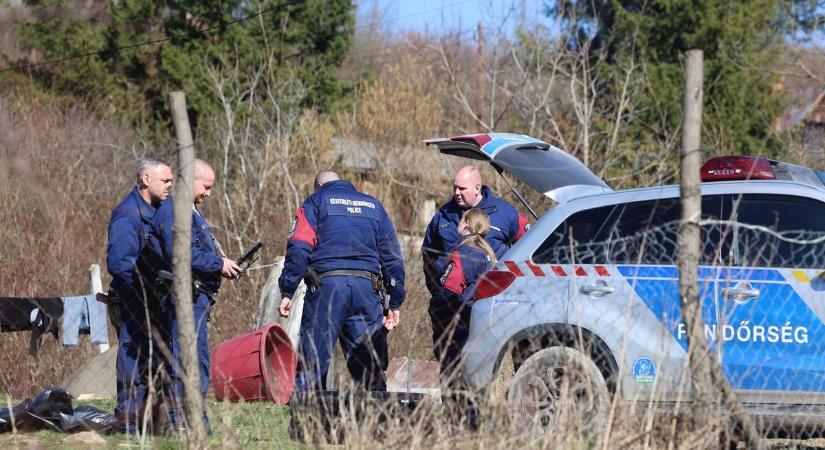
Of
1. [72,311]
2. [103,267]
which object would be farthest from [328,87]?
[72,311]

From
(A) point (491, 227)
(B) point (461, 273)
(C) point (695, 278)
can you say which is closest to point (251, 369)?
(B) point (461, 273)

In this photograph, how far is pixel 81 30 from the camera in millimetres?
30172

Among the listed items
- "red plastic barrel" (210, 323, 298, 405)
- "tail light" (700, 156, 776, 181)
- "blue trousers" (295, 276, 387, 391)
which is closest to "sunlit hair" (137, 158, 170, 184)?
"blue trousers" (295, 276, 387, 391)

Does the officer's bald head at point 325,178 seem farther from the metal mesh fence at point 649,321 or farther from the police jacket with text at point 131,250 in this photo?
the metal mesh fence at point 649,321

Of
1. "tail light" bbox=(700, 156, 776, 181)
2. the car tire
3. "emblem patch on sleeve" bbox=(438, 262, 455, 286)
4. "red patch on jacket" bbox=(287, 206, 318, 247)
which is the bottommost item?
the car tire

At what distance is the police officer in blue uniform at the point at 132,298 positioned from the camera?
264 inches

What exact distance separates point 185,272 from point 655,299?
2.59m

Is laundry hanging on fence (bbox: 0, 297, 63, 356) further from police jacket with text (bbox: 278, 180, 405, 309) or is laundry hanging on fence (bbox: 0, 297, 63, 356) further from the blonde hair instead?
the blonde hair

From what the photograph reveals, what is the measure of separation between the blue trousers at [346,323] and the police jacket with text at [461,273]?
0.45 meters

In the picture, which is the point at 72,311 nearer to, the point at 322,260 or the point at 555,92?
the point at 322,260

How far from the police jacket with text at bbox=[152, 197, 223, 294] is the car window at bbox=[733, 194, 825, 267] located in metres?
2.89

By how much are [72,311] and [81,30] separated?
23348 millimetres

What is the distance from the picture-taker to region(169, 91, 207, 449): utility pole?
502 centimetres

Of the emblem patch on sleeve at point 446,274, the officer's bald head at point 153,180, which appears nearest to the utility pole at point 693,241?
the emblem patch on sleeve at point 446,274
